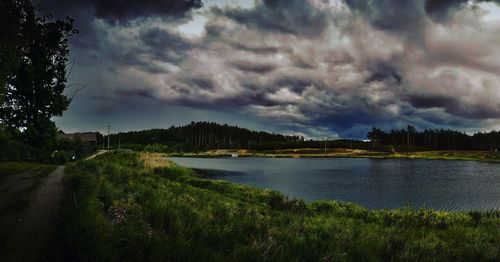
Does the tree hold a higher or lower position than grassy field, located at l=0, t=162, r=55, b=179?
higher

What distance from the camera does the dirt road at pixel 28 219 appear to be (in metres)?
7.22

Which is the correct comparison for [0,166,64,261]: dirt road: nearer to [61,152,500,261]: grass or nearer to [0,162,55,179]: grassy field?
[61,152,500,261]: grass

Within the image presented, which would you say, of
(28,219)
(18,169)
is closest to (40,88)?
(18,169)

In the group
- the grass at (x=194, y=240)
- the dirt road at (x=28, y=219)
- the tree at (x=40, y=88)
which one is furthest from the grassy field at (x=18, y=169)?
the tree at (x=40, y=88)

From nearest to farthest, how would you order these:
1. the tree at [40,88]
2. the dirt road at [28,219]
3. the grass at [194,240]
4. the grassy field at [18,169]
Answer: the grass at [194,240] < the dirt road at [28,219] < the grassy field at [18,169] < the tree at [40,88]

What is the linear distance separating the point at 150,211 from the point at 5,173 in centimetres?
1334

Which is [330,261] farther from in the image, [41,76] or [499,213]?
[41,76]

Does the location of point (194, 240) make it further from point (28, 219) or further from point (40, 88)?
point (40, 88)

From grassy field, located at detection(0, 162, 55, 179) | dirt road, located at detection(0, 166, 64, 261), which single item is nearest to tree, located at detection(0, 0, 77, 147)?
grassy field, located at detection(0, 162, 55, 179)

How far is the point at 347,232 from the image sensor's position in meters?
13.4

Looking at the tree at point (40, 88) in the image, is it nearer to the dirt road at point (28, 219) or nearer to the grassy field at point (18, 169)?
the grassy field at point (18, 169)

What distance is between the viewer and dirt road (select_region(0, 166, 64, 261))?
722 centimetres

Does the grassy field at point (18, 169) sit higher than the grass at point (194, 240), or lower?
higher

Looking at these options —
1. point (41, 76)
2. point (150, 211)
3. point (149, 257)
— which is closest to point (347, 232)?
point (150, 211)
